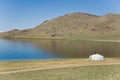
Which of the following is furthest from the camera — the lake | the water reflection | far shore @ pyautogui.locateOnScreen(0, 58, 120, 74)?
the water reflection

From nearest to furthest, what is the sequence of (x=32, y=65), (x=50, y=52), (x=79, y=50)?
(x=32, y=65) < (x=50, y=52) < (x=79, y=50)

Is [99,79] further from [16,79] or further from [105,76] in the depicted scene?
[16,79]

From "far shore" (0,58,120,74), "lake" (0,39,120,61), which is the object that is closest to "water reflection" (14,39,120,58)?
"lake" (0,39,120,61)

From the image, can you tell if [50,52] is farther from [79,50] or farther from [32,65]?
[32,65]

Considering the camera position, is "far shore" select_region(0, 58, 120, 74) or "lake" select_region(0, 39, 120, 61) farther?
"lake" select_region(0, 39, 120, 61)

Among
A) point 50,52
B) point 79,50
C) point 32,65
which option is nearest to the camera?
point 32,65

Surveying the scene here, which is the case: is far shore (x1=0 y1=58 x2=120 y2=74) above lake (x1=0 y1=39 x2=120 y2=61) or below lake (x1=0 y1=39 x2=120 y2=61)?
above

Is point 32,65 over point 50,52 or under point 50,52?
over

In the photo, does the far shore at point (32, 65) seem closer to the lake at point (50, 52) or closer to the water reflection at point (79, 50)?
the lake at point (50, 52)

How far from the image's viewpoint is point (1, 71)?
92.2ft

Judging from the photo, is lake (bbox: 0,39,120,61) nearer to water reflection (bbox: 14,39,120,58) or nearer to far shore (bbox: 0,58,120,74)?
water reflection (bbox: 14,39,120,58)

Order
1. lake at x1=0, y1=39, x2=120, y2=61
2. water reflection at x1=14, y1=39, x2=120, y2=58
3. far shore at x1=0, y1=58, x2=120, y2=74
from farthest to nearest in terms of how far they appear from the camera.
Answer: water reflection at x1=14, y1=39, x2=120, y2=58
lake at x1=0, y1=39, x2=120, y2=61
far shore at x1=0, y1=58, x2=120, y2=74

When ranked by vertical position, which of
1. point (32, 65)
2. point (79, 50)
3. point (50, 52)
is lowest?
point (79, 50)

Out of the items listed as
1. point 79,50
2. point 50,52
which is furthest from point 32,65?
point 79,50
